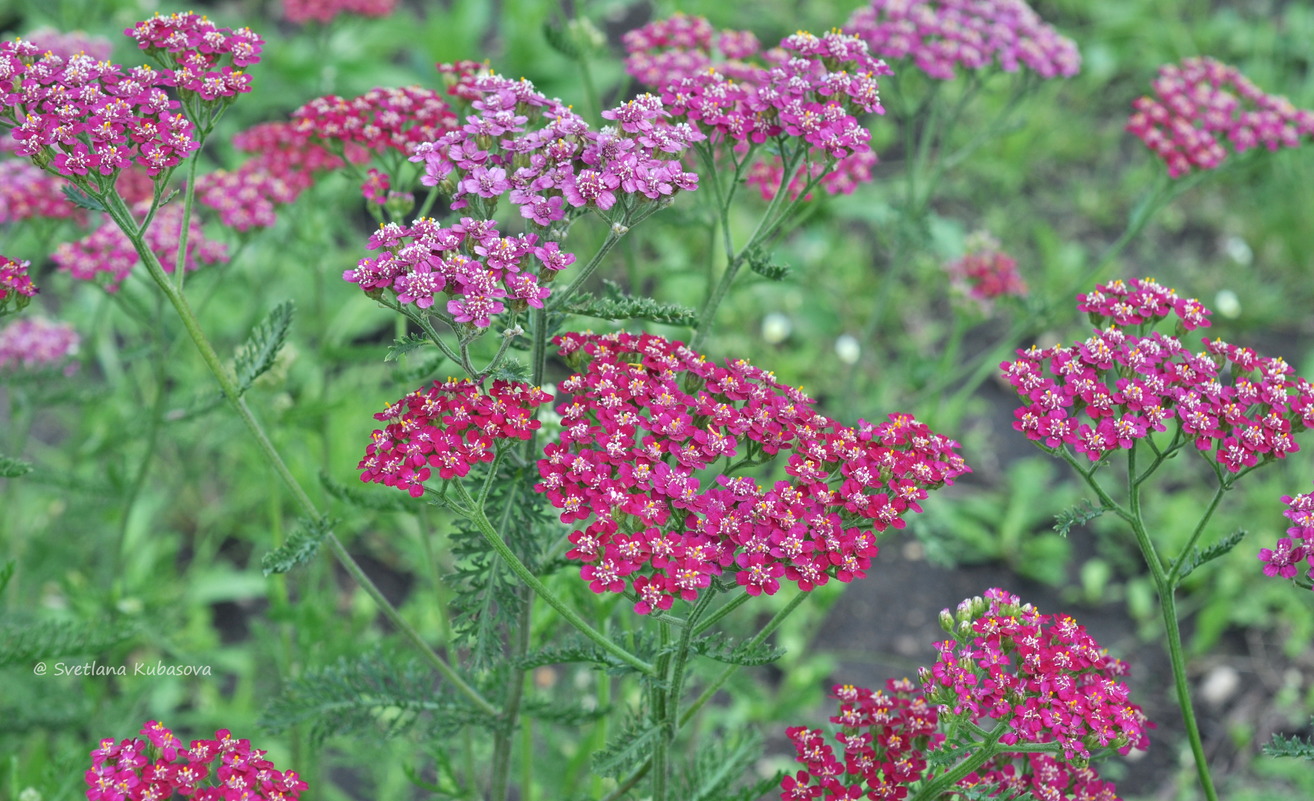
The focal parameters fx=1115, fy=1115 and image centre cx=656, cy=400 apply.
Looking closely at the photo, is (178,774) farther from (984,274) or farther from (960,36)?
(984,274)

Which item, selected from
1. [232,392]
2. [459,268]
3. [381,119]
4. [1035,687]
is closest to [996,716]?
[1035,687]

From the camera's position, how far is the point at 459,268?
2.07m

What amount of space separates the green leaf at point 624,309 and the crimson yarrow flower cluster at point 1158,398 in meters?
0.73

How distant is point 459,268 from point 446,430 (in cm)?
31

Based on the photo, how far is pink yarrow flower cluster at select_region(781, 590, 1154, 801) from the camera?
2135 mm

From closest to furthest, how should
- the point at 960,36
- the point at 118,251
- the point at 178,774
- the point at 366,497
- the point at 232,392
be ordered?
the point at 178,774 → the point at 232,392 → the point at 366,497 → the point at 118,251 → the point at 960,36

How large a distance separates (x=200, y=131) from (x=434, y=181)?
577 millimetres

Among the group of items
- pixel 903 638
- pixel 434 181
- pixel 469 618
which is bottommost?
pixel 903 638

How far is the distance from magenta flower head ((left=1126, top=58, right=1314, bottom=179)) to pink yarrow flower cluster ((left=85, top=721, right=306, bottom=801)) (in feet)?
10.8

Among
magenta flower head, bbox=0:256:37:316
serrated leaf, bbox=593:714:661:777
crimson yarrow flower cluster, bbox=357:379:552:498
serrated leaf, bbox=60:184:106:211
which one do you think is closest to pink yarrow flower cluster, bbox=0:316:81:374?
magenta flower head, bbox=0:256:37:316

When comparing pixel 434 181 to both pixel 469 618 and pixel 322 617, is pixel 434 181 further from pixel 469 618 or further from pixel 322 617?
pixel 322 617

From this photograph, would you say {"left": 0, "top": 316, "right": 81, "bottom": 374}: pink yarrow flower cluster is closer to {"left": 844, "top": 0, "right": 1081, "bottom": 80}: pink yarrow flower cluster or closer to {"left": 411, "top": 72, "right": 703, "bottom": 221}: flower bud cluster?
{"left": 411, "top": 72, "right": 703, "bottom": 221}: flower bud cluster

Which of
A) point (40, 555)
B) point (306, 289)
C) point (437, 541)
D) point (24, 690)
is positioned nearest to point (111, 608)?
point (24, 690)

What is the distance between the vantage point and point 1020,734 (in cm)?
216
